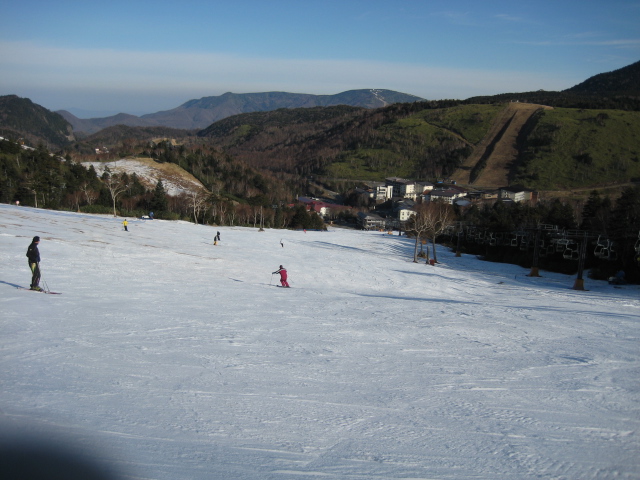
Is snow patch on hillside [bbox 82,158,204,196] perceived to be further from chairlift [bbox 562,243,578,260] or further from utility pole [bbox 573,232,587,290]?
utility pole [bbox 573,232,587,290]

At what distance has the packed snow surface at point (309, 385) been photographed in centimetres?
509

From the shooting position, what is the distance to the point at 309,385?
7.26m

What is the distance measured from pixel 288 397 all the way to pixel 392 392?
69.0 inches

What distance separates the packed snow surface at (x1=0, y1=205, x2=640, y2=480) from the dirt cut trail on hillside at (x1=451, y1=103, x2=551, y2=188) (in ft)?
429

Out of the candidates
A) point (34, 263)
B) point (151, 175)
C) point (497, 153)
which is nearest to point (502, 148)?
point (497, 153)

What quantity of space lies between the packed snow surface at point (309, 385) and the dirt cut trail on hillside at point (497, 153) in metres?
131

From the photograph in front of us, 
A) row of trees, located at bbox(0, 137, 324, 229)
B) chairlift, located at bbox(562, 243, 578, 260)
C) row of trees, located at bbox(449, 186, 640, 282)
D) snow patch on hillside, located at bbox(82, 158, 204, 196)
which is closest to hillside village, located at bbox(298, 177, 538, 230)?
row of trees, located at bbox(0, 137, 324, 229)

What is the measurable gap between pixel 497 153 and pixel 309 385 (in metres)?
157

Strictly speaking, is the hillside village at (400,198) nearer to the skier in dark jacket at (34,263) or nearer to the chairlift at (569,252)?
the chairlift at (569,252)

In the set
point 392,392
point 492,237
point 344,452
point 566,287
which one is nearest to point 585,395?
point 392,392

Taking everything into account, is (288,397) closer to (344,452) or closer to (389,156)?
(344,452)

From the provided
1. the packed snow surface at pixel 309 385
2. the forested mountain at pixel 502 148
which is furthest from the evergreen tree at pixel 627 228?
the forested mountain at pixel 502 148

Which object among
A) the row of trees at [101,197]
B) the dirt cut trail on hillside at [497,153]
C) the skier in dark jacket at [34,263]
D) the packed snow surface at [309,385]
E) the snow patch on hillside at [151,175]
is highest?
the dirt cut trail on hillside at [497,153]

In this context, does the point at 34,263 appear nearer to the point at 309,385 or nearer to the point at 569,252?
the point at 309,385
